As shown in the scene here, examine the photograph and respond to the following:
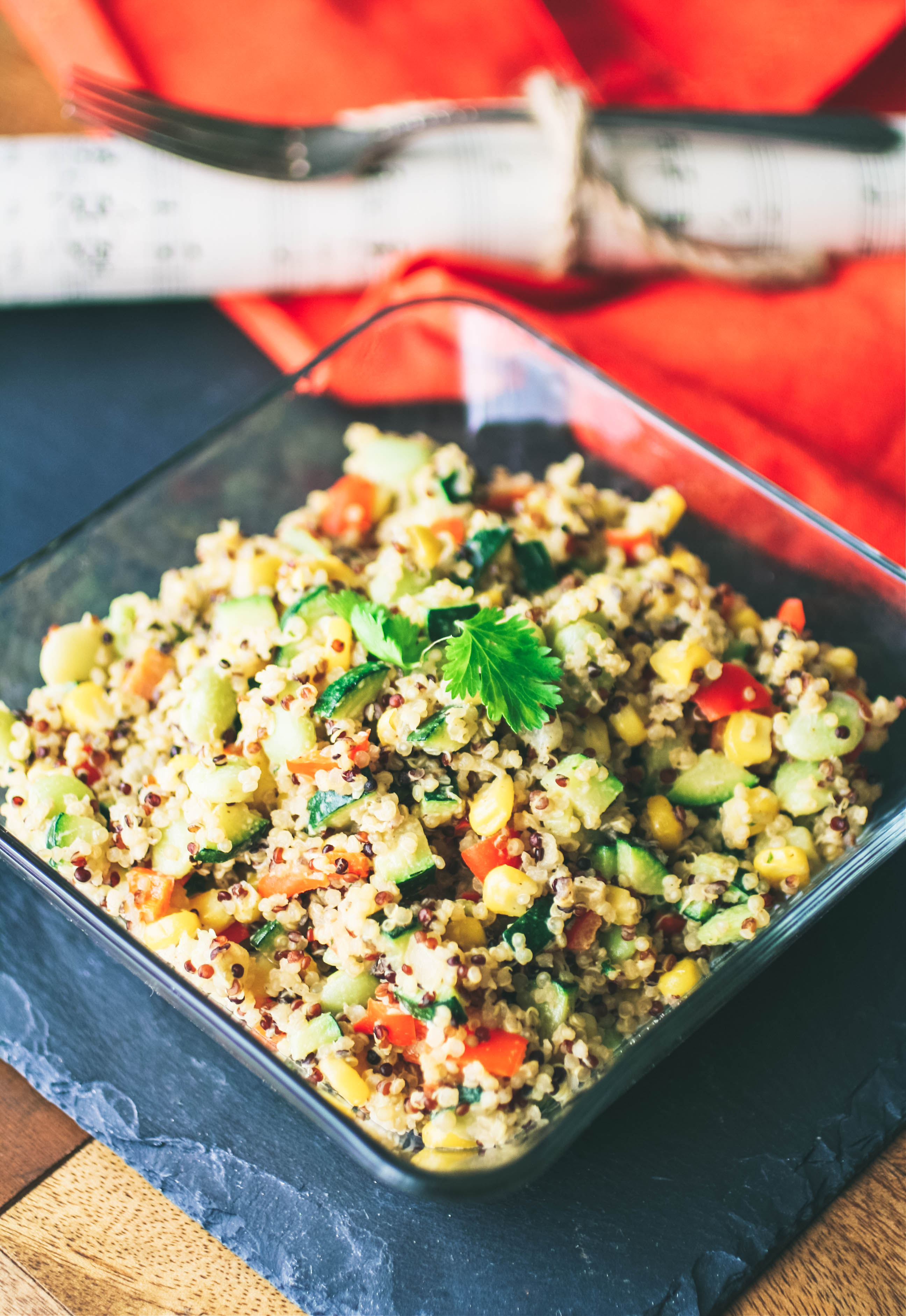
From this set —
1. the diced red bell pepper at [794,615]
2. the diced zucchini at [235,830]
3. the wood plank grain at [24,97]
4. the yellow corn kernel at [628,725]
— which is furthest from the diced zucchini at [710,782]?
the wood plank grain at [24,97]

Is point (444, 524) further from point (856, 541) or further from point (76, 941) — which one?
point (76, 941)

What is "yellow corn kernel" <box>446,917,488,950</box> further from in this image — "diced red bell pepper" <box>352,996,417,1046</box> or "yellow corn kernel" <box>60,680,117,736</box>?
"yellow corn kernel" <box>60,680,117,736</box>

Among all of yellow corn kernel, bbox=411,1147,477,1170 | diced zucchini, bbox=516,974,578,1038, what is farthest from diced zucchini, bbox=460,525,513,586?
yellow corn kernel, bbox=411,1147,477,1170

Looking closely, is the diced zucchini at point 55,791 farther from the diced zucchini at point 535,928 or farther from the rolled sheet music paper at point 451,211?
the rolled sheet music paper at point 451,211

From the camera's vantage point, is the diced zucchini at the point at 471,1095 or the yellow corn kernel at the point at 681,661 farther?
the yellow corn kernel at the point at 681,661

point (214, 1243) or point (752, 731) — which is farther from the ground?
point (752, 731)

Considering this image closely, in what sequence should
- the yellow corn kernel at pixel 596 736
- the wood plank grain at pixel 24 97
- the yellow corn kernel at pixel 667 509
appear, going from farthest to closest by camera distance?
the wood plank grain at pixel 24 97 → the yellow corn kernel at pixel 667 509 → the yellow corn kernel at pixel 596 736

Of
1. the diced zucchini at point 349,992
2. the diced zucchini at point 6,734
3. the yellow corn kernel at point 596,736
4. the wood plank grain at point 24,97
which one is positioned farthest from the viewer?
the wood plank grain at point 24,97

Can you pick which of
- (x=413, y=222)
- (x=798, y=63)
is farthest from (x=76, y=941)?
(x=798, y=63)
